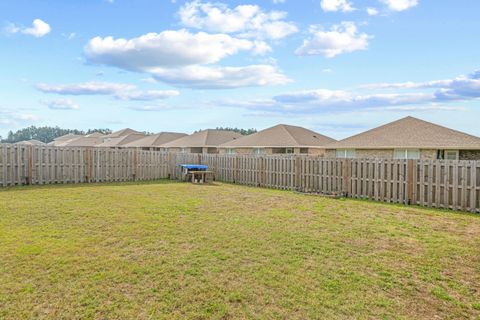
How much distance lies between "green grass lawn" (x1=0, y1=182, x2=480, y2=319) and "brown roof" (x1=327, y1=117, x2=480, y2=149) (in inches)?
456

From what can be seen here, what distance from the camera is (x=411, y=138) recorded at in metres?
19.7

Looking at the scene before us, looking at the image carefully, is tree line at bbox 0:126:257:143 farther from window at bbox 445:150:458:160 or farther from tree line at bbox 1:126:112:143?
window at bbox 445:150:458:160

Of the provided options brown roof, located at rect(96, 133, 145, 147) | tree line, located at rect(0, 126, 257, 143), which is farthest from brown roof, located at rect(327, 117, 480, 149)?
tree line, located at rect(0, 126, 257, 143)

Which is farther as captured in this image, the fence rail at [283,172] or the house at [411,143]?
the house at [411,143]

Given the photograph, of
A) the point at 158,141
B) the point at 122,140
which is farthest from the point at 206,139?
the point at 122,140

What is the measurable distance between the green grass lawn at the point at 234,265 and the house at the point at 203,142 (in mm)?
26963

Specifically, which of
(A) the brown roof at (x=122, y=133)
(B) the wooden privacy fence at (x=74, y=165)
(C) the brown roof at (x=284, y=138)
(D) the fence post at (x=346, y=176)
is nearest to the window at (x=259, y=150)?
(C) the brown roof at (x=284, y=138)

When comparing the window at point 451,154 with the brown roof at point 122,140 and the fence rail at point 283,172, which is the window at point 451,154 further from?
the brown roof at point 122,140

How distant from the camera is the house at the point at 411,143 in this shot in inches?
705

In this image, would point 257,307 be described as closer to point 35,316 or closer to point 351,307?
point 351,307

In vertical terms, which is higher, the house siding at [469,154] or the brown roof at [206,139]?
the brown roof at [206,139]

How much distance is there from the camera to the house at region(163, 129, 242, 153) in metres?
35.2

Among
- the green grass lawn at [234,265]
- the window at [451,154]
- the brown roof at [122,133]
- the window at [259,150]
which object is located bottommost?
the green grass lawn at [234,265]

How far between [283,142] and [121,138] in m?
33.9
